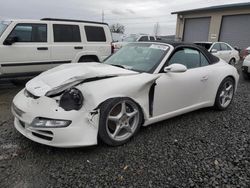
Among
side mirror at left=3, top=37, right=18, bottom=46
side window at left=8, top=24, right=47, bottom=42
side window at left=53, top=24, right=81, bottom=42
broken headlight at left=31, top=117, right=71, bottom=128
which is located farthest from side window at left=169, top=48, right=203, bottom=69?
side mirror at left=3, top=37, right=18, bottom=46

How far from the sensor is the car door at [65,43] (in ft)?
21.1

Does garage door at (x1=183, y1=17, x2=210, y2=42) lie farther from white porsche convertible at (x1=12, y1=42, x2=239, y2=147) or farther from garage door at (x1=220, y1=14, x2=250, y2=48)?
white porsche convertible at (x1=12, y1=42, x2=239, y2=147)

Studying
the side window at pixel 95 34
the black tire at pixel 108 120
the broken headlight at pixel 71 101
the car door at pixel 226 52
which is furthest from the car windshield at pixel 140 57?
the car door at pixel 226 52

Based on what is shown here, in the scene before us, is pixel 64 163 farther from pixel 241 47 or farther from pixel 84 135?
pixel 241 47

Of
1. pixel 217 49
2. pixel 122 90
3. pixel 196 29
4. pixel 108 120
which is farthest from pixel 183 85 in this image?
pixel 196 29

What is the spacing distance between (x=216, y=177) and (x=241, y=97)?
12.6 ft

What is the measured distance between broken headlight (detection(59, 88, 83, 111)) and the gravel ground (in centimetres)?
59

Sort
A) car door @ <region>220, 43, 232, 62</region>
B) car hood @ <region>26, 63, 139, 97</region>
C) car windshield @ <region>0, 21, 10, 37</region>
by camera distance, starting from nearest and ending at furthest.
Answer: car hood @ <region>26, 63, 139, 97</region>, car windshield @ <region>0, 21, 10, 37</region>, car door @ <region>220, 43, 232, 62</region>

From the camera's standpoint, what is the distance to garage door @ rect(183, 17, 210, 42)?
2069cm

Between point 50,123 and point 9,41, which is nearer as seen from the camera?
point 50,123

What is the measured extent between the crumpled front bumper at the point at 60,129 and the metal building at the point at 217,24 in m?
18.5

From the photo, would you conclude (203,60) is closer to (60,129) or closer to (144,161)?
(144,161)

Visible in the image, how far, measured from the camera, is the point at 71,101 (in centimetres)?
268

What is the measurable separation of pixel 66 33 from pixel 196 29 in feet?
58.4
